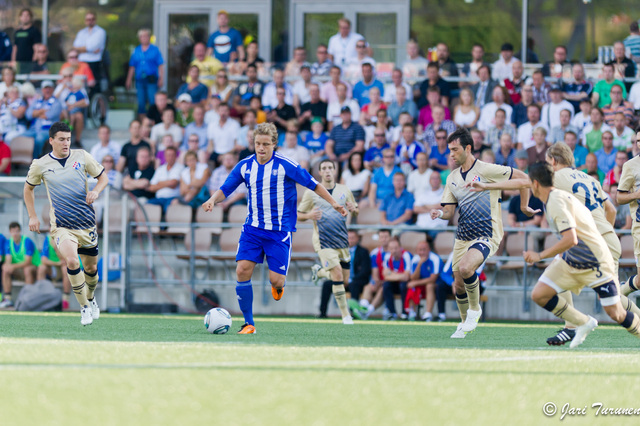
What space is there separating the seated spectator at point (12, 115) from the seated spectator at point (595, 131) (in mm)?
10590

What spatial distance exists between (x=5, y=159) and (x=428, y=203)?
26.1 ft

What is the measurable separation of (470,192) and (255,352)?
12.9 feet

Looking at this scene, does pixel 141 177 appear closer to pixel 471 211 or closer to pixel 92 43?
pixel 92 43

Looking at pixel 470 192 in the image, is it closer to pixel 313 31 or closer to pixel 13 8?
pixel 313 31

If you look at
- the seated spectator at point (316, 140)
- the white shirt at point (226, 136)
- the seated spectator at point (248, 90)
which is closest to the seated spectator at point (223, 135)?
the white shirt at point (226, 136)

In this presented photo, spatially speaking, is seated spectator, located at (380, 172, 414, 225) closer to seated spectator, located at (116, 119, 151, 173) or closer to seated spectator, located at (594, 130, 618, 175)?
seated spectator, located at (594, 130, 618, 175)

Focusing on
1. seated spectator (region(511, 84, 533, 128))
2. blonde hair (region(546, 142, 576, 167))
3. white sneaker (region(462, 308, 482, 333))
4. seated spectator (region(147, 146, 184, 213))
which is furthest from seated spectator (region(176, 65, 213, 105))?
blonde hair (region(546, 142, 576, 167))

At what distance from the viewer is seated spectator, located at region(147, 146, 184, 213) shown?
56.4 feet

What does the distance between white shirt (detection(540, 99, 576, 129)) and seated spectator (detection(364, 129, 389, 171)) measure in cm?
280

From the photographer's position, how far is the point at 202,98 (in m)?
18.9

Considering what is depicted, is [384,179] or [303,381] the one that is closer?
[303,381]

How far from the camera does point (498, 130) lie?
16562 mm

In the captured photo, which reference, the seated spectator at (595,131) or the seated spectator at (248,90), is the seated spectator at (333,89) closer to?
the seated spectator at (248,90)

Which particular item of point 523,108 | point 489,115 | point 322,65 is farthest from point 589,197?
point 322,65
